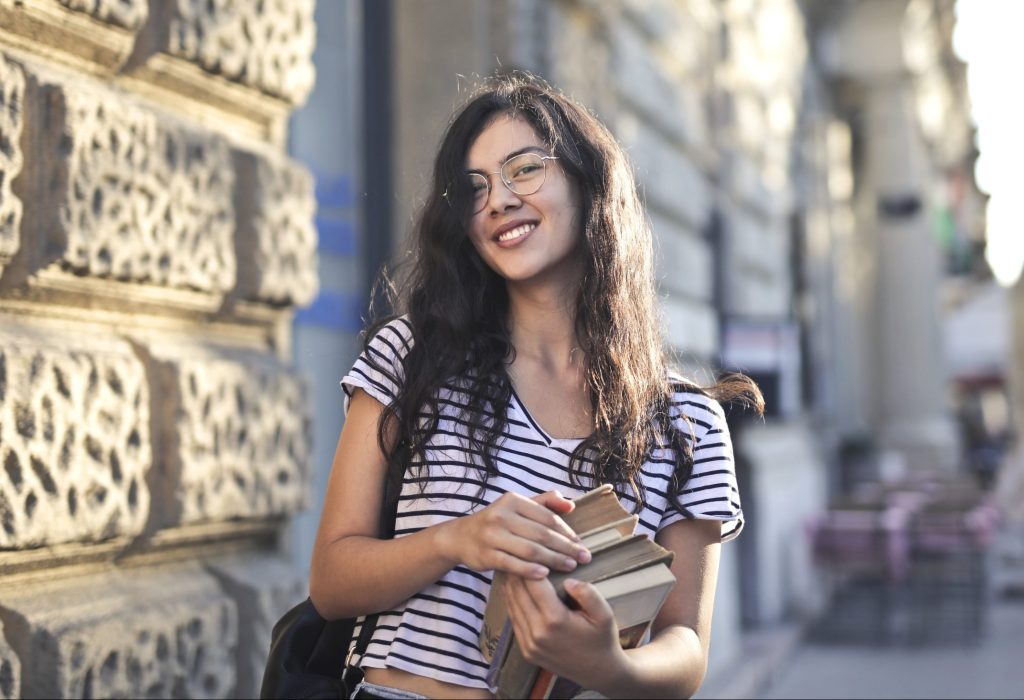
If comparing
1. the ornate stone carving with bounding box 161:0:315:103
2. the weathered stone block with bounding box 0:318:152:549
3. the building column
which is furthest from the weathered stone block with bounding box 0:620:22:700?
the building column

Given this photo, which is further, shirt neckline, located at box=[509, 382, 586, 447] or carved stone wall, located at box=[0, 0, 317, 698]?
carved stone wall, located at box=[0, 0, 317, 698]

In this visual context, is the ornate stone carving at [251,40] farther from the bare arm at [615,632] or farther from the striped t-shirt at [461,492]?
the bare arm at [615,632]

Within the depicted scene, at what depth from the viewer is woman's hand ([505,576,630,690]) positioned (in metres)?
1.78

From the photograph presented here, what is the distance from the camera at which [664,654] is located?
80.0 inches

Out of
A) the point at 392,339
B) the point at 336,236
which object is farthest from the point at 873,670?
the point at 392,339

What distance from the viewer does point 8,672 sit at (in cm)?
230

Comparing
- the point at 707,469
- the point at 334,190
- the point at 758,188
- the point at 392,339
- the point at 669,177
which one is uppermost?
the point at 758,188

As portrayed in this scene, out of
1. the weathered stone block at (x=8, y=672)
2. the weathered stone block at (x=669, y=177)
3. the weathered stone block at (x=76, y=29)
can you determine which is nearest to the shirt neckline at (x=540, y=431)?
the weathered stone block at (x=8, y=672)

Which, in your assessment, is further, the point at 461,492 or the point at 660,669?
the point at 461,492

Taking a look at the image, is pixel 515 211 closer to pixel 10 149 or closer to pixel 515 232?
pixel 515 232

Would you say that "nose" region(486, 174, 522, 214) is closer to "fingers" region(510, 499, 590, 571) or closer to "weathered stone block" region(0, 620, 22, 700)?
"fingers" region(510, 499, 590, 571)

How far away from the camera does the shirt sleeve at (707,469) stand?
222 centimetres

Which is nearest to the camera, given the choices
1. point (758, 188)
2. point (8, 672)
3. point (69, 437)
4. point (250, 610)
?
point (8, 672)

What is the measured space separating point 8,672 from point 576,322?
3.92 ft
